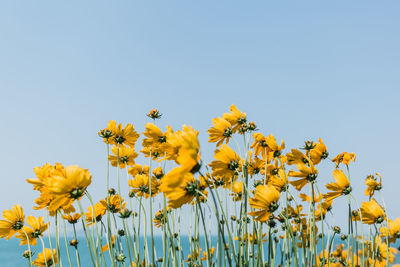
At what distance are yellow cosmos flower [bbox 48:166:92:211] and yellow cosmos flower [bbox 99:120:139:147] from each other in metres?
0.86

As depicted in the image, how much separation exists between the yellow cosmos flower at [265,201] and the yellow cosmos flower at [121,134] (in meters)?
1.03

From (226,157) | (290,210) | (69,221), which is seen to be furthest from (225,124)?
(69,221)

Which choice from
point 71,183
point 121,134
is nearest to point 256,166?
point 121,134

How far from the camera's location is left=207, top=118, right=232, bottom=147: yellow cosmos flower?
1.86 meters

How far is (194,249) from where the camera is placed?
226 cm

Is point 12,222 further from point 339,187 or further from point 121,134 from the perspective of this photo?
point 339,187

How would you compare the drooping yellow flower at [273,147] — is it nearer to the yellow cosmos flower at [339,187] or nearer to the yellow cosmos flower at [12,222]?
the yellow cosmos flower at [339,187]

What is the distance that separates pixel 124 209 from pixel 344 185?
130 centimetres

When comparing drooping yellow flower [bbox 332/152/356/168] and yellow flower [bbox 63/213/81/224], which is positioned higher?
drooping yellow flower [bbox 332/152/356/168]

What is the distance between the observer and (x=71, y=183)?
4.07ft

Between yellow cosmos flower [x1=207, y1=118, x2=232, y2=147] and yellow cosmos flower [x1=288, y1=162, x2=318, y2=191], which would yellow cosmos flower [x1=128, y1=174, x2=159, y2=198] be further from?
yellow cosmos flower [x1=288, y1=162, x2=318, y2=191]

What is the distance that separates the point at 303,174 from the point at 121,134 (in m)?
1.12

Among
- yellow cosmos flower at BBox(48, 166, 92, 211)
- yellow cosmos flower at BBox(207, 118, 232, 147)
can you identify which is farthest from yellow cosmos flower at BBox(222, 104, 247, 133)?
yellow cosmos flower at BBox(48, 166, 92, 211)

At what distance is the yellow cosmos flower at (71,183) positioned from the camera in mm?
1224
